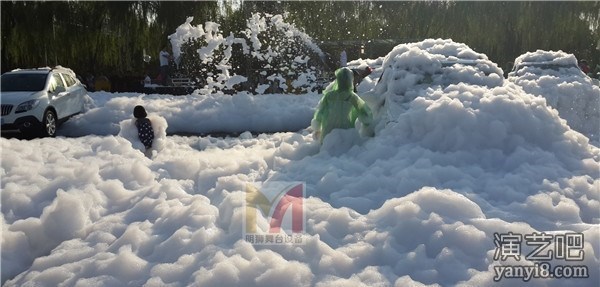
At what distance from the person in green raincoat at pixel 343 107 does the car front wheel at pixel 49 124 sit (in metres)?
7.57

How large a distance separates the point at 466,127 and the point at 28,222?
16.0ft

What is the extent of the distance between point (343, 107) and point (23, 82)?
9.24 metres

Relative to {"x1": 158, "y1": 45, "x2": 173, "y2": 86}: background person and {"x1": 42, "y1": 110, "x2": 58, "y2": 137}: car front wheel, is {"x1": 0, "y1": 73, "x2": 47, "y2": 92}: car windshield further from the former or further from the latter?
{"x1": 158, "y1": 45, "x2": 173, "y2": 86}: background person

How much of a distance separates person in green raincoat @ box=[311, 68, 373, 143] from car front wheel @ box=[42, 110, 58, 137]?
757 cm

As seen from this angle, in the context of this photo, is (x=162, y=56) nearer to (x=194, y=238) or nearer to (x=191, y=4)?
(x=191, y=4)

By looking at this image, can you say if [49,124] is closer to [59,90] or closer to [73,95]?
[59,90]

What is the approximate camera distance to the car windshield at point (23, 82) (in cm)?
1161

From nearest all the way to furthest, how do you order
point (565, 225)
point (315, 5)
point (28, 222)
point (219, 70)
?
point (565, 225), point (28, 222), point (219, 70), point (315, 5)

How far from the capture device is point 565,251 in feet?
11.6

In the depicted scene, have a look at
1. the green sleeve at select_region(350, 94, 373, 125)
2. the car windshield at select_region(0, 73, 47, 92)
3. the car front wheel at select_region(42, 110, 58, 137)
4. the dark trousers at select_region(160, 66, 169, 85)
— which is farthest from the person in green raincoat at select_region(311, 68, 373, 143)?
the dark trousers at select_region(160, 66, 169, 85)

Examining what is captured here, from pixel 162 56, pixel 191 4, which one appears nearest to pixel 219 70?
pixel 162 56

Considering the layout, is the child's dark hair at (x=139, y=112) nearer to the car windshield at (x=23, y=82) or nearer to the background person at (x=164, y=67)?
the car windshield at (x=23, y=82)

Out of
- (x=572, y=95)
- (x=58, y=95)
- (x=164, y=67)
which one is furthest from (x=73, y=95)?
(x=572, y=95)

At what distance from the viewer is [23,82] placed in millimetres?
11844
